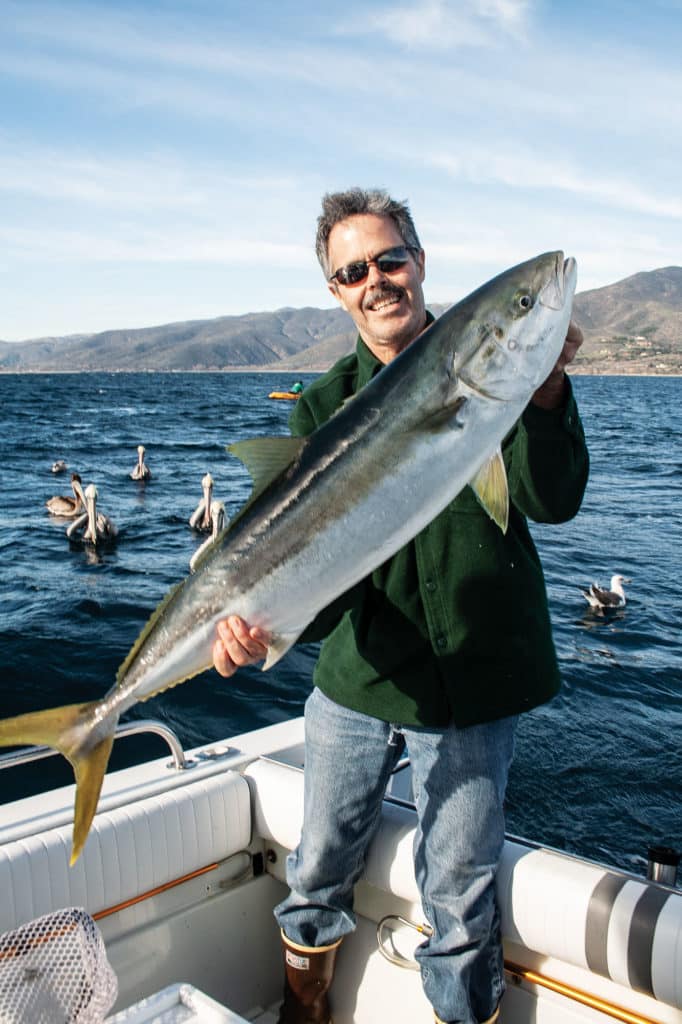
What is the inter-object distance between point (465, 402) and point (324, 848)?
7.70 feet

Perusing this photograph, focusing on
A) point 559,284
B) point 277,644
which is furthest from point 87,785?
point 559,284

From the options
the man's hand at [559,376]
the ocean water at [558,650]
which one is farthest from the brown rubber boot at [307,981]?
the man's hand at [559,376]

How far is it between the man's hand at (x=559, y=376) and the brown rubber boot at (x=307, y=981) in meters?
2.88

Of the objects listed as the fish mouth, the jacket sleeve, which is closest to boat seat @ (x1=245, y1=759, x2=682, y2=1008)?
the jacket sleeve

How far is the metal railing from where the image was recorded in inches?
168

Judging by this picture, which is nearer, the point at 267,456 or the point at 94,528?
the point at 267,456

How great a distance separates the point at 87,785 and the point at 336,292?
7.68 ft

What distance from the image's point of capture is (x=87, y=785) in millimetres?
3309

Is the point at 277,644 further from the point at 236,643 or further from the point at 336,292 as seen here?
the point at 336,292

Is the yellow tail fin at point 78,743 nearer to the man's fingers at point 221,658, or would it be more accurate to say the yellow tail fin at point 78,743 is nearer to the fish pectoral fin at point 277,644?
the man's fingers at point 221,658

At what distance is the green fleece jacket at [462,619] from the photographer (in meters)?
3.56

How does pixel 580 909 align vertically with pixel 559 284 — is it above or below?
below

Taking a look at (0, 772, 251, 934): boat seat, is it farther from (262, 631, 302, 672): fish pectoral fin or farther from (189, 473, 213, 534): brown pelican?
(189, 473, 213, 534): brown pelican

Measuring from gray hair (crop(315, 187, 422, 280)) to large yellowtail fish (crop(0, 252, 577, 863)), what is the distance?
99 centimetres
